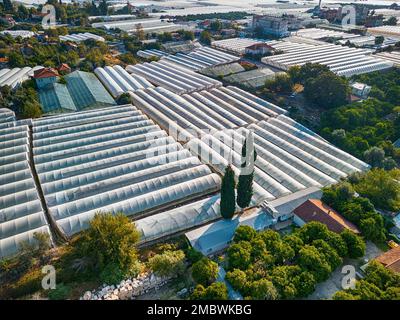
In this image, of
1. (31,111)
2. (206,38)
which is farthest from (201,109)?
(206,38)

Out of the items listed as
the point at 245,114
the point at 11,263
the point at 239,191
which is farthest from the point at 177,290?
the point at 245,114

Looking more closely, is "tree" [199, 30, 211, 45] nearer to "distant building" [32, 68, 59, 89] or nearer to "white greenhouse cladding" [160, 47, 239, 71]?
"white greenhouse cladding" [160, 47, 239, 71]

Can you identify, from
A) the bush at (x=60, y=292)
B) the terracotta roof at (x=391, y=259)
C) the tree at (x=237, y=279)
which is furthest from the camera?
the terracotta roof at (x=391, y=259)

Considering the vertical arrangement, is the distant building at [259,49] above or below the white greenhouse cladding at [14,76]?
above

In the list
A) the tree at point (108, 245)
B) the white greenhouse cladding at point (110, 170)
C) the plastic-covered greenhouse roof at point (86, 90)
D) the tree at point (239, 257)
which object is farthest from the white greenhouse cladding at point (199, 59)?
the tree at point (239, 257)

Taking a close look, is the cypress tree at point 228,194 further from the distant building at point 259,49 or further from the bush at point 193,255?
the distant building at point 259,49

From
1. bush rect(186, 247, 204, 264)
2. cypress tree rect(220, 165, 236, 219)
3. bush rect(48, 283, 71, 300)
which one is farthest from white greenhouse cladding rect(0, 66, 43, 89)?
bush rect(186, 247, 204, 264)
